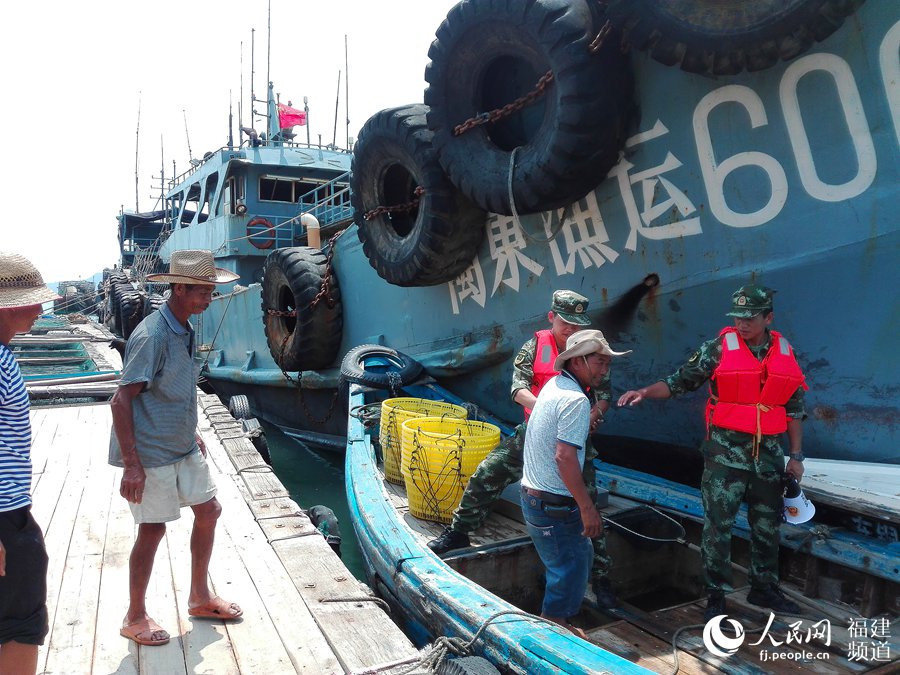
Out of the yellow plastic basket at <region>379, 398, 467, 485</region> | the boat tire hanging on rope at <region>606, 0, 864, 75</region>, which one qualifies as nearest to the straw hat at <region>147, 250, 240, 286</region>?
the yellow plastic basket at <region>379, 398, 467, 485</region>

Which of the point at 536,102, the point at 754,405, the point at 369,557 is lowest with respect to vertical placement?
the point at 369,557

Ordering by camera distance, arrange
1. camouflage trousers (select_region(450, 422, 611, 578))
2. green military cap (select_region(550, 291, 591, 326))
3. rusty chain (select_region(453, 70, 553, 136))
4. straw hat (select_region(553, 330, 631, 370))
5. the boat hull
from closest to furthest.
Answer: straw hat (select_region(553, 330, 631, 370)) → the boat hull → green military cap (select_region(550, 291, 591, 326)) → camouflage trousers (select_region(450, 422, 611, 578)) → rusty chain (select_region(453, 70, 553, 136))

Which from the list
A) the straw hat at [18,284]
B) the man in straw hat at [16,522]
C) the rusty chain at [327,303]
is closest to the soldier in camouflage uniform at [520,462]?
the man in straw hat at [16,522]

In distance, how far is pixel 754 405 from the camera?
9.80 ft

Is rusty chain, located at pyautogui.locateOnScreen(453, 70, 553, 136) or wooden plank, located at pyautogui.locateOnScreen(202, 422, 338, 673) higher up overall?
rusty chain, located at pyautogui.locateOnScreen(453, 70, 553, 136)

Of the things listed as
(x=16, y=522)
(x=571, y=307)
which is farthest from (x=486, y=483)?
(x=16, y=522)

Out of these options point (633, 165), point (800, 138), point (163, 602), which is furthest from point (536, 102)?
point (163, 602)

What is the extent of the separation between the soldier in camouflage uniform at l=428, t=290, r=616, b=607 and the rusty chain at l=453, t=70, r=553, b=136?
146 centimetres

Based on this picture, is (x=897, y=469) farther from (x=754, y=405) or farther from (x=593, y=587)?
(x=593, y=587)

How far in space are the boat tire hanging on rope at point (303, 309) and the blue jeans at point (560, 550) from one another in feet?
17.0

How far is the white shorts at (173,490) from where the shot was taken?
2.47 meters

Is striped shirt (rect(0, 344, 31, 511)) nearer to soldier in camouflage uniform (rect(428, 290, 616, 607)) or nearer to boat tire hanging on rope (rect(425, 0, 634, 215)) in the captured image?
soldier in camouflage uniform (rect(428, 290, 616, 607))

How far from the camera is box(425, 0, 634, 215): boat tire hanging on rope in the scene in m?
3.85

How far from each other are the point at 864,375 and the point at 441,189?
3122mm
